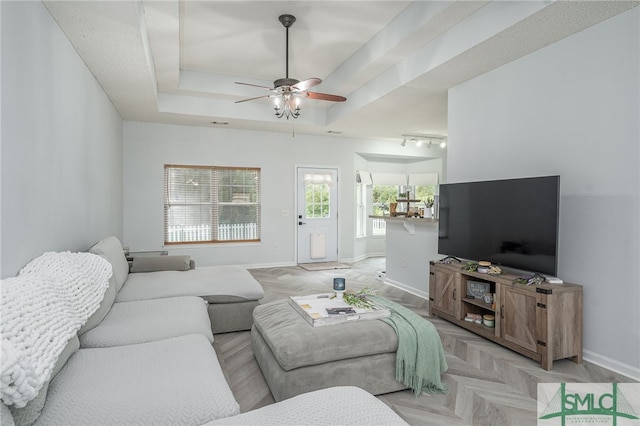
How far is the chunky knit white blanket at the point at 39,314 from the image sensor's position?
1.15 metres

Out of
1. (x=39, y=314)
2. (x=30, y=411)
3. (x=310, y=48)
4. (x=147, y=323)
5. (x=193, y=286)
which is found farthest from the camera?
(x=310, y=48)

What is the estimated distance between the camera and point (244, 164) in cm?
680

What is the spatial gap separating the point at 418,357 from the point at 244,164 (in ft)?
16.9

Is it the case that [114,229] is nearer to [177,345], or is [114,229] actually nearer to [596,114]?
[177,345]

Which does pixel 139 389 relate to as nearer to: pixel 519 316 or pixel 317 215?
pixel 519 316

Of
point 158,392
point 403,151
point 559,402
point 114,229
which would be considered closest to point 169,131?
point 114,229

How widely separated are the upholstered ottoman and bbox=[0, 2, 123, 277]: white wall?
154 centimetres

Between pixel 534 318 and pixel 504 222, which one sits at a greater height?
pixel 504 222

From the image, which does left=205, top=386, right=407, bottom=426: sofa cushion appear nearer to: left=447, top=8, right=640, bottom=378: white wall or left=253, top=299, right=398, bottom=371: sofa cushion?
left=253, top=299, right=398, bottom=371: sofa cushion

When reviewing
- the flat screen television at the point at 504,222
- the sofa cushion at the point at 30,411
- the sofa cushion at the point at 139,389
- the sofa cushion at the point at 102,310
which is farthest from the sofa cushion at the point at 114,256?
the flat screen television at the point at 504,222

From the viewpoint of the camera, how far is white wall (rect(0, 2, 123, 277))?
1894 millimetres

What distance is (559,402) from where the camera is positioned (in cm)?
238

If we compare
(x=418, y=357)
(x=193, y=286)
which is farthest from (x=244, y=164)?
(x=418, y=357)

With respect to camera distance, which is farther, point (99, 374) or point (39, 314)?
point (99, 374)
